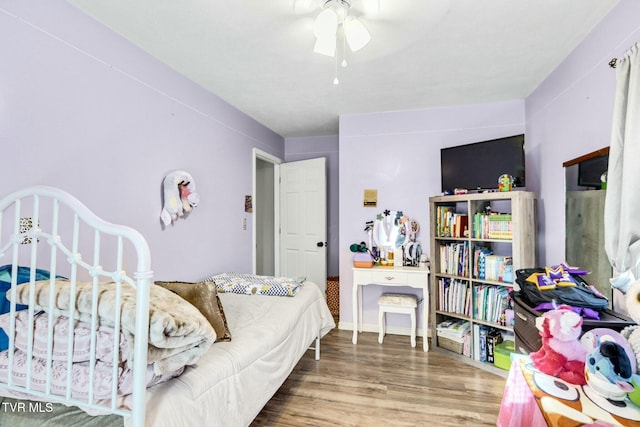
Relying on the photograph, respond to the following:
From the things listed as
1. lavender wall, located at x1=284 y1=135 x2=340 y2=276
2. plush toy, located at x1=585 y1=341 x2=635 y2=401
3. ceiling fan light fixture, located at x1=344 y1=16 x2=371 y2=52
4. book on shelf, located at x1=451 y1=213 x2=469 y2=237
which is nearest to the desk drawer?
book on shelf, located at x1=451 y1=213 x2=469 y2=237

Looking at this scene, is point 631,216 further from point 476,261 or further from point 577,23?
point 476,261

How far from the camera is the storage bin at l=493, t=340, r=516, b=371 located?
2.54 m

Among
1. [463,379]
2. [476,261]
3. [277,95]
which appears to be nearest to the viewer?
[463,379]

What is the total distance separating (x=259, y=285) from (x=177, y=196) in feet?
3.28

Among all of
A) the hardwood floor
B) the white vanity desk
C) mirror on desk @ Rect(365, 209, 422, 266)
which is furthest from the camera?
mirror on desk @ Rect(365, 209, 422, 266)

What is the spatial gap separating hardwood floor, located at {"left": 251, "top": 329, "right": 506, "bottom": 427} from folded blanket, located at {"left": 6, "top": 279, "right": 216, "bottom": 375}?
3.63ft

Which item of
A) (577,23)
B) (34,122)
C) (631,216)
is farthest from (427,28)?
(34,122)

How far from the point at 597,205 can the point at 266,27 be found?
232cm

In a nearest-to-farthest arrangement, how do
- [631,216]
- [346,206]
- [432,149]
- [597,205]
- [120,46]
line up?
[631,216], [597,205], [120,46], [432,149], [346,206]

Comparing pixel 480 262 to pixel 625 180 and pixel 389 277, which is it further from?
pixel 625 180

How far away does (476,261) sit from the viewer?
2818 mm

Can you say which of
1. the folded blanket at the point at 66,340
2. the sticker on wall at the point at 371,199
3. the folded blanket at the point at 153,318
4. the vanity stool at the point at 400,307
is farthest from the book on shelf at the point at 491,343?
the folded blanket at the point at 66,340

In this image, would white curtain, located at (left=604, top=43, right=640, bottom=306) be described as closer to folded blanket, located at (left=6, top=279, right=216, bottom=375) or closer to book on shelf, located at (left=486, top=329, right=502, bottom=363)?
book on shelf, located at (left=486, top=329, right=502, bottom=363)

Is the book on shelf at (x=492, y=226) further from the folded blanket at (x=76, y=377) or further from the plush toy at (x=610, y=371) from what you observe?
the folded blanket at (x=76, y=377)
